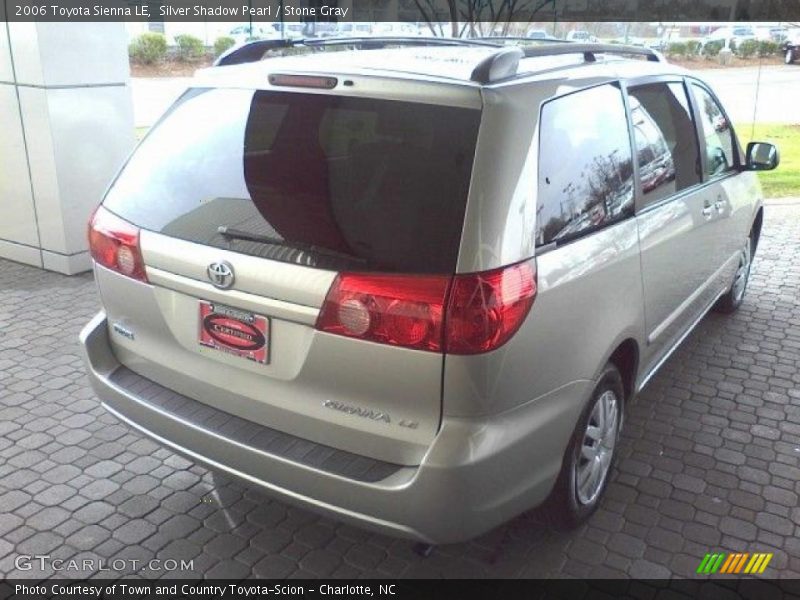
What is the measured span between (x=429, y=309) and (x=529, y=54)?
123cm

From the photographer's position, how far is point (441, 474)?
2.20 metres

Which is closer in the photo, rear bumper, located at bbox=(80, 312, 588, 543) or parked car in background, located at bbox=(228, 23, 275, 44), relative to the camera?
rear bumper, located at bbox=(80, 312, 588, 543)

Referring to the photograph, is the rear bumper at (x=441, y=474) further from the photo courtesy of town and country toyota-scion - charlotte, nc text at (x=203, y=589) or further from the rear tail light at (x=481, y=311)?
the photo courtesy of town and country toyota-scion - charlotte, nc text at (x=203, y=589)

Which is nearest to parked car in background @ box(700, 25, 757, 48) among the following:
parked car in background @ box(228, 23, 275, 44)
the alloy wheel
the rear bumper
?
parked car in background @ box(228, 23, 275, 44)

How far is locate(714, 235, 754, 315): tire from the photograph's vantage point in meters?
5.40

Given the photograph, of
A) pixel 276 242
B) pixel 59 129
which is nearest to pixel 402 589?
pixel 276 242

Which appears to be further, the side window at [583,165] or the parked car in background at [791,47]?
the parked car in background at [791,47]

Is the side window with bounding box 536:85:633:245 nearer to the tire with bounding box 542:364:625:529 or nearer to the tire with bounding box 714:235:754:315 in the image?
the tire with bounding box 542:364:625:529

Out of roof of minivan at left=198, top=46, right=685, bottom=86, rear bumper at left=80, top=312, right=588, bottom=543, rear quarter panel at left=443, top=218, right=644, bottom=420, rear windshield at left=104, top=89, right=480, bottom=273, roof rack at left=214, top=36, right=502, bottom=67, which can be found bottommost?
rear bumper at left=80, top=312, right=588, bottom=543

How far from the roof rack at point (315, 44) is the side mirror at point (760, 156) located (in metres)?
2.24

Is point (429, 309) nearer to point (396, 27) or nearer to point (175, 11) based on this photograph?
point (175, 11)

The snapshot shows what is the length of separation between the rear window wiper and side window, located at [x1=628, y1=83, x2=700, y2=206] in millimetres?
1534

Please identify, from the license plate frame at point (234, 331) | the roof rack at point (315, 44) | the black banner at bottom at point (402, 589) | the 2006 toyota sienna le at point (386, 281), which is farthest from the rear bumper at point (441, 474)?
the roof rack at point (315, 44)

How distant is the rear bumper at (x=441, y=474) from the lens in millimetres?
2225
